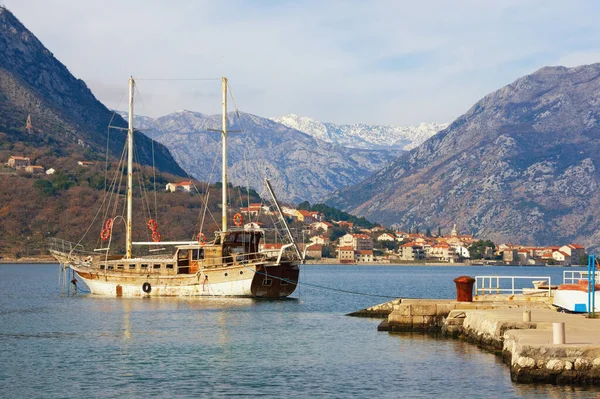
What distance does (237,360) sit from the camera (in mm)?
40438

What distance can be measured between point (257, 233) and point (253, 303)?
23.9 feet

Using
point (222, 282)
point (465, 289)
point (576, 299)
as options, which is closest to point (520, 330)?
point (576, 299)

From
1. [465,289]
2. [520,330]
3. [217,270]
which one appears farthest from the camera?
[217,270]

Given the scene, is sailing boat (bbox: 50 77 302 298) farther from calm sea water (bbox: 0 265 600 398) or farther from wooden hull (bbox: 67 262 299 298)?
calm sea water (bbox: 0 265 600 398)

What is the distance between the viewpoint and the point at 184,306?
71.9m

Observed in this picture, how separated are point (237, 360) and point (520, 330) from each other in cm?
1250

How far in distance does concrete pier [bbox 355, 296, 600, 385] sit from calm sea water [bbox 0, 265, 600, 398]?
594 mm

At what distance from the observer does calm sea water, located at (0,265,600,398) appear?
32375mm

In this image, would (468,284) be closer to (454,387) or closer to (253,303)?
(454,387)

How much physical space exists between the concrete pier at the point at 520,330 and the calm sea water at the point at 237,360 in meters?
0.59

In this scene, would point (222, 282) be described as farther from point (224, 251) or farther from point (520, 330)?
point (520, 330)

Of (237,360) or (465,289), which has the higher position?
(465,289)

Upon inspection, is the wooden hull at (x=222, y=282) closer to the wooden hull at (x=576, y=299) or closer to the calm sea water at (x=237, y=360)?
the calm sea water at (x=237, y=360)

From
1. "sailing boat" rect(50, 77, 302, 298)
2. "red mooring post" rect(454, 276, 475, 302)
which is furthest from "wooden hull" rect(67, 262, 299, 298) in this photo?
"red mooring post" rect(454, 276, 475, 302)
